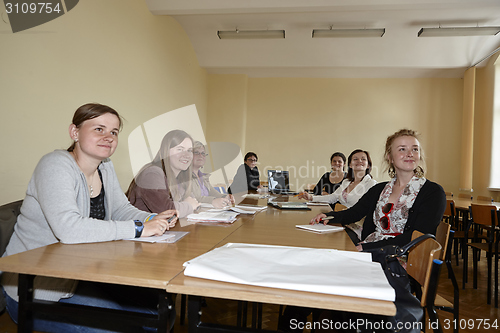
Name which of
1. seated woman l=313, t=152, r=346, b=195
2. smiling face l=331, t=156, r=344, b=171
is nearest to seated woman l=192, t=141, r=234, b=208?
seated woman l=313, t=152, r=346, b=195

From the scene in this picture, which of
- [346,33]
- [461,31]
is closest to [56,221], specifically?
[346,33]

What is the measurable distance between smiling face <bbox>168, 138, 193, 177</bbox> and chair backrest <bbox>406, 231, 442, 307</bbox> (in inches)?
62.0

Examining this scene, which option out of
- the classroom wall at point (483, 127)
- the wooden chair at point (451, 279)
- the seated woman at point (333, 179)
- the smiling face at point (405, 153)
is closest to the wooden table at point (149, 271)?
the wooden chair at point (451, 279)

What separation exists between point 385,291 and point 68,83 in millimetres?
3537

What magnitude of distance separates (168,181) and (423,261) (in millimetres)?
1571

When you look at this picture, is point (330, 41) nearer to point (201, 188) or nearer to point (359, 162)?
point (359, 162)

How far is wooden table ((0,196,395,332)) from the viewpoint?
30.5 inches

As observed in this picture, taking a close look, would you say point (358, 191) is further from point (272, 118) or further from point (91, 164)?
point (272, 118)

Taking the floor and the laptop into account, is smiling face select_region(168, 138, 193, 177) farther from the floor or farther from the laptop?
the laptop

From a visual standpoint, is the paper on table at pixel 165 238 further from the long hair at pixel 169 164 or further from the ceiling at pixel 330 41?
the ceiling at pixel 330 41

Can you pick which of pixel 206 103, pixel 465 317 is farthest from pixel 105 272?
pixel 206 103

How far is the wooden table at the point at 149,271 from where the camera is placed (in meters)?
0.77

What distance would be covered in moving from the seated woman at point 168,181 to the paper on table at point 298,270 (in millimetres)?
1098

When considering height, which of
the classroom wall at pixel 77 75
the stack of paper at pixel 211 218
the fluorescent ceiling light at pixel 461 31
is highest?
the fluorescent ceiling light at pixel 461 31
